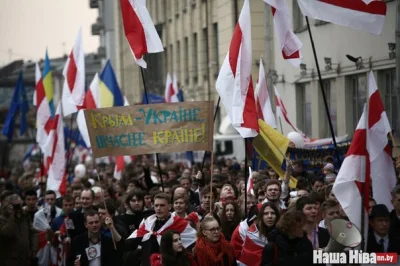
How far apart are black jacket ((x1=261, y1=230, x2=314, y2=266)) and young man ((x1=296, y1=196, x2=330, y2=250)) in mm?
819

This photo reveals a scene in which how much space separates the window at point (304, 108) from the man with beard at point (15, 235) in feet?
50.4

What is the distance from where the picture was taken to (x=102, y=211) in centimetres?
1296

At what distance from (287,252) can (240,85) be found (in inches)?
164

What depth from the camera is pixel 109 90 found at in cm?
2806

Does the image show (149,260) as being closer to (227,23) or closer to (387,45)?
(387,45)

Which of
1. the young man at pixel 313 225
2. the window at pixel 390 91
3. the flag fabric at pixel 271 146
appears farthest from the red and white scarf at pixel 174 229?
the window at pixel 390 91

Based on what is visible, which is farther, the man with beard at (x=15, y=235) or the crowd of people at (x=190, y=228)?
the man with beard at (x=15, y=235)

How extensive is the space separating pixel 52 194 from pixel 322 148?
453 cm

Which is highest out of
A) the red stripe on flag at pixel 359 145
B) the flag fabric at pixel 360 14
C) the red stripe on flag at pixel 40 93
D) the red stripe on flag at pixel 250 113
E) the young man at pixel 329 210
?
the flag fabric at pixel 360 14

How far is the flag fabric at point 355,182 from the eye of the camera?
32.3 ft

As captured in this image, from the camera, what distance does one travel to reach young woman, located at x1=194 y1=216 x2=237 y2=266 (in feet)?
35.9

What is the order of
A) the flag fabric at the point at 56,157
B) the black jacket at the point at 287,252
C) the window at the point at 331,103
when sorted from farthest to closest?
1. the window at the point at 331,103
2. the flag fabric at the point at 56,157
3. the black jacket at the point at 287,252

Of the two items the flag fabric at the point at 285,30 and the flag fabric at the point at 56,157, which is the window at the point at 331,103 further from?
the flag fabric at the point at 285,30

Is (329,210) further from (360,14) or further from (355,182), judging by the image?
(360,14)
